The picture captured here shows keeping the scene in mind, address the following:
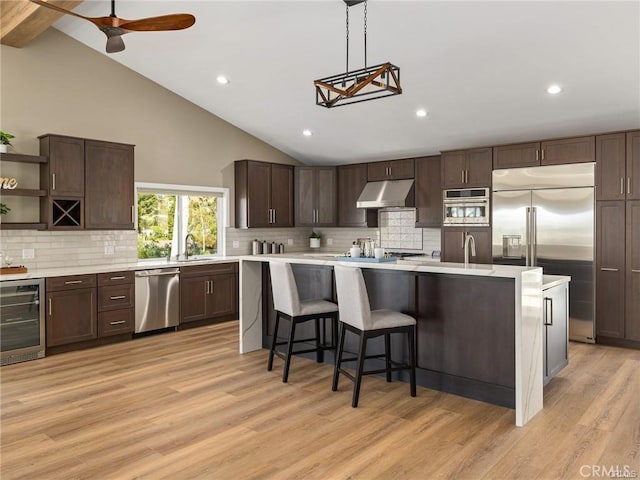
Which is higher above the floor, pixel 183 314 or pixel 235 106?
pixel 235 106

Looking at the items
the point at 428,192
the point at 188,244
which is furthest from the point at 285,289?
the point at 428,192

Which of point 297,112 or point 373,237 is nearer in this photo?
point 297,112

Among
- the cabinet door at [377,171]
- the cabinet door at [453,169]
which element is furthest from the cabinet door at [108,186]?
the cabinet door at [453,169]

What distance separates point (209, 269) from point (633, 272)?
5101 millimetres

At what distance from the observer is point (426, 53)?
4.82m

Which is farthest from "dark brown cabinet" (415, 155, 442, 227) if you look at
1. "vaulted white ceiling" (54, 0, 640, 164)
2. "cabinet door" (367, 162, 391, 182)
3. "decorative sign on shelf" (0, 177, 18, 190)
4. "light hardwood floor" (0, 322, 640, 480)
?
"decorative sign on shelf" (0, 177, 18, 190)

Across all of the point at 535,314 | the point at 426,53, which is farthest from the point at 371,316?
the point at 426,53

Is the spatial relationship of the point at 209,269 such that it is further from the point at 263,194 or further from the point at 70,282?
the point at 70,282

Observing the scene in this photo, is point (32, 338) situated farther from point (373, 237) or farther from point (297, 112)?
point (373, 237)

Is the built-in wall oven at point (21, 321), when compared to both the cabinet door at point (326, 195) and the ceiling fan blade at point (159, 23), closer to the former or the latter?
the ceiling fan blade at point (159, 23)

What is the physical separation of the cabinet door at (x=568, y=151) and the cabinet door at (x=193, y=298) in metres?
4.56

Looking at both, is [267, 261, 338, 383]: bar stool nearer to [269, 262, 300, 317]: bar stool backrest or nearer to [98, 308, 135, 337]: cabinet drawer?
[269, 262, 300, 317]: bar stool backrest

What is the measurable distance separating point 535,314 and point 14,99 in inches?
223

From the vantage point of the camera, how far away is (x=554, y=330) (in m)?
4.08
